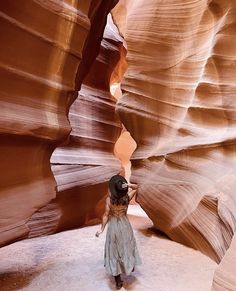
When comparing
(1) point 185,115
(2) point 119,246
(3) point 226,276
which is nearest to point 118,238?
(2) point 119,246

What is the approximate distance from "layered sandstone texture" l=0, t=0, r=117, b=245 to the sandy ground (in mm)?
507

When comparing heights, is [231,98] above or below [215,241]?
above

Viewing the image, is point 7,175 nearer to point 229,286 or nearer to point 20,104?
point 20,104

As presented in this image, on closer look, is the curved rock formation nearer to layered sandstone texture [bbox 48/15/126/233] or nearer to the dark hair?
the dark hair

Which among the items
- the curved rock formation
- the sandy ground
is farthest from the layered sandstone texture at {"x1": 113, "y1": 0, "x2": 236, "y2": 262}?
the curved rock formation

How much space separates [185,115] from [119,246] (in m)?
1.96

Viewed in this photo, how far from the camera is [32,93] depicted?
115 inches

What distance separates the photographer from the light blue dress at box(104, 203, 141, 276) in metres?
3.08

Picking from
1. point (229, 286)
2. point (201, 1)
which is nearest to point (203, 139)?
point (201, 1)

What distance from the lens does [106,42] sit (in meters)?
6.79

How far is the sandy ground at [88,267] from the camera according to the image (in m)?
2.99

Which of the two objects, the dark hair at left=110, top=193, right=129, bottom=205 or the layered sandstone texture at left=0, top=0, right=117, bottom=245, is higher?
the layered sandstone texture at left=0, top=0, right=117, bottom=245

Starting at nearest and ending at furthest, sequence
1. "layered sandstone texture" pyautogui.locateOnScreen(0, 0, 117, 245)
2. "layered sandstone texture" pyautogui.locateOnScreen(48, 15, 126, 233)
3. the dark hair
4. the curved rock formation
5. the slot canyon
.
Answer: the curved rock formation
"layered sandstone texture" pyautogui.locateOnScreen(0, 0, 117, 245)
the slot canyon
the dark hair
"layered sandstone texture" pyautogui.locateOnScreen(48, 15, 126, 233)

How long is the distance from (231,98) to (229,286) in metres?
2.43
